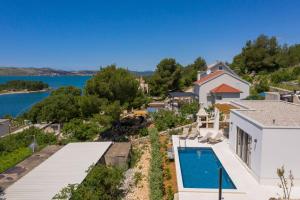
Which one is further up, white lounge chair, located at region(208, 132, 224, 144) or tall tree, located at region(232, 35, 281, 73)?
tall tree, located at region(232, 35, 281, 73)

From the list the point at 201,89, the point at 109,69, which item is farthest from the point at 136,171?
the point at 201,89

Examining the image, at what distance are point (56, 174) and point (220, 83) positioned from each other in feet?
86.7

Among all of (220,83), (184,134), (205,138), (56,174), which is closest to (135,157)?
(184,134)

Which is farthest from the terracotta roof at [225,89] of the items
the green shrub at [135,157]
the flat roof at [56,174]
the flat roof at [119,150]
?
the flat roof at [56,174]

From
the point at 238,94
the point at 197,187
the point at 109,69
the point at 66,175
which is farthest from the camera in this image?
the point at 238,94

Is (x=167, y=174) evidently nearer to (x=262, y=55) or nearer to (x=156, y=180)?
(x=156, y=180)

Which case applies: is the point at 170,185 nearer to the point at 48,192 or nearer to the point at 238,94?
the point at 48,192

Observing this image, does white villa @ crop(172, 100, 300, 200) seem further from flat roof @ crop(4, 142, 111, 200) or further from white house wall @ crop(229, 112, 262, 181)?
flat roof @ crop(4, 142, 111, 200)

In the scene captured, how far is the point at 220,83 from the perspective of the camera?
115ft

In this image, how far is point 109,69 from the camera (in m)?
26.9

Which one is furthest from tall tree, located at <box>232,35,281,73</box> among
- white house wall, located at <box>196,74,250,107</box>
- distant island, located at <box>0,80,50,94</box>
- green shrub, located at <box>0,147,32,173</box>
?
distant island, located at <box>0,80,50,94</box>

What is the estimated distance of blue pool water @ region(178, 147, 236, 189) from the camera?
42.1ft

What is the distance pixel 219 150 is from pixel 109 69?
14.3 meters

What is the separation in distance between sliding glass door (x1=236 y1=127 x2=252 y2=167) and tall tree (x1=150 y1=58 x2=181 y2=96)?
3459 centimetres
